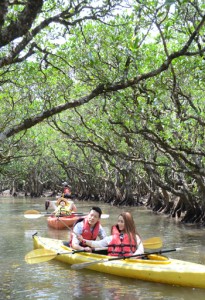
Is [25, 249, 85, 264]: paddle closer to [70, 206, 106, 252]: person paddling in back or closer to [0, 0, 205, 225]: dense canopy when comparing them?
[70, 206, 106, 252]: person paddling in back

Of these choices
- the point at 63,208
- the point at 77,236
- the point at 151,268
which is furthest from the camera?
the point at 63,208

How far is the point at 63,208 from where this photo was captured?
56.9ft

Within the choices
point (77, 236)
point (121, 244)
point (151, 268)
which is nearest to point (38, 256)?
point (77, 236)

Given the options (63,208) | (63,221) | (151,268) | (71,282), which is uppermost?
(63,208)

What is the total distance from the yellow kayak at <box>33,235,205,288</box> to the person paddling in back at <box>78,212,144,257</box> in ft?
0.53

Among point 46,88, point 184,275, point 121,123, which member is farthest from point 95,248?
point 46,88

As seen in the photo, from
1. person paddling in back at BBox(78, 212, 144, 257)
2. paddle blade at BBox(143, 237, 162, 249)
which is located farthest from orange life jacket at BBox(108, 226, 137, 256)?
paddle blade at BBox(143, 237, 162, 249)

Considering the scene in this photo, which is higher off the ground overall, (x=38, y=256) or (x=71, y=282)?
(x=38, y=256)

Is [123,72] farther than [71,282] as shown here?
Yes

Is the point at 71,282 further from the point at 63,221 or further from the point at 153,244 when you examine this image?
the point at 63,221

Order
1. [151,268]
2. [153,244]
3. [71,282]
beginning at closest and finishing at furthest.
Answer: [151,268], [71,282], [153,244]

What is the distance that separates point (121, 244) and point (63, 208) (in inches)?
364

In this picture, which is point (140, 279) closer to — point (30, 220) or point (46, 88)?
point (46, 88)

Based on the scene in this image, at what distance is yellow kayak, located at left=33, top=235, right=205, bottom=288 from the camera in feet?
24.5
